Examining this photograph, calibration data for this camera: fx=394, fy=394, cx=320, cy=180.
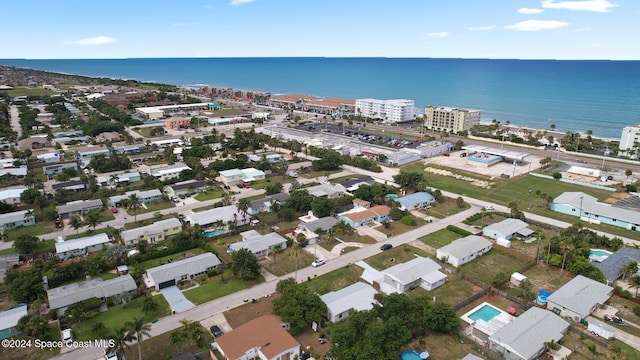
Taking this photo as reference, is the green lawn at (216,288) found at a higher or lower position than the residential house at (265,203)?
lower

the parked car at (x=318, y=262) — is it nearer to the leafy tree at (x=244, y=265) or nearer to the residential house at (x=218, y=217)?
the leafy tree at (x=244, y=265)

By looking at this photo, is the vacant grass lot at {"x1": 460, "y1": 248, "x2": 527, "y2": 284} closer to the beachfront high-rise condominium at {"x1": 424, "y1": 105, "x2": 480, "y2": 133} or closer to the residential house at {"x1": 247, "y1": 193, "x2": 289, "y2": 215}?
the residential house at {"x1": 247, "y1": 193, "x2": 289, "y2": 215}

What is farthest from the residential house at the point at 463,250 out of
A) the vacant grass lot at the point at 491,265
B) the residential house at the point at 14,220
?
the residential house at the point at 14,220

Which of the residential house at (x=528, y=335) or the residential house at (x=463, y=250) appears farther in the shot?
the residential house at (x=463, y=250)

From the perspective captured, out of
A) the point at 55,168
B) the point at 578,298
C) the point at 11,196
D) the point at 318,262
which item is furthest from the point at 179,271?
the point at 55,168

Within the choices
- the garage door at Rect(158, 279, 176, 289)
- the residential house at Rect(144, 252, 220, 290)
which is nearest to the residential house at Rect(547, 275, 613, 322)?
the residential house at Rect(144, 252, 220, 290)

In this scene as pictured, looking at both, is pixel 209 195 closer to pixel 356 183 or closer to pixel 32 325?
pixel 356 183
